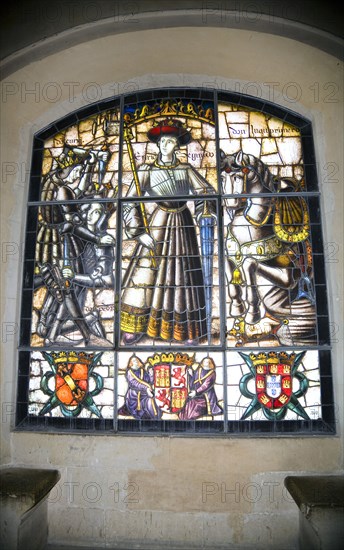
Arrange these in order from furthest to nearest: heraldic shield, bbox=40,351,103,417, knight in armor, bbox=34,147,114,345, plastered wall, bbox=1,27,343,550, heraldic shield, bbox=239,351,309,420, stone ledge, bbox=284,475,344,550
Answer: knight in armor, bbox=34,147,114,345
heraldic shield, bbox=40,351,103,417
heraldic shield, bbox=239,351,309,420
plastered wall, bbox=1,27,343,550
stone ledge, bbox=284,475,344,550

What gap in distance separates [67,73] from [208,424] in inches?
129

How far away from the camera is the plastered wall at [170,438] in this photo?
295 cm

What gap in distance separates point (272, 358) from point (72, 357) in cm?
163

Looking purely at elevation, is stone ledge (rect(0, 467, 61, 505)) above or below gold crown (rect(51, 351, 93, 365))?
below

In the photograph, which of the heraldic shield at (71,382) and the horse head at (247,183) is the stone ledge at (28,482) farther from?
the horse head at (247,183)

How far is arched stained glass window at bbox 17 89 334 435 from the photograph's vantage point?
3146mm

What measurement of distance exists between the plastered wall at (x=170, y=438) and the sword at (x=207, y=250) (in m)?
0.94

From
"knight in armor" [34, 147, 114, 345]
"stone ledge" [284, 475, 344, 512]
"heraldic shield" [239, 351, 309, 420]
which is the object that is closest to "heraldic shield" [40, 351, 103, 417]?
"knight in armor" [34, 147, 114, 345]

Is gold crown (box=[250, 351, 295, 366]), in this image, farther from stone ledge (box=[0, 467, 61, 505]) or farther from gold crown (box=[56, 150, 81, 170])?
gold crown (box=[56, 150, 81, 170])

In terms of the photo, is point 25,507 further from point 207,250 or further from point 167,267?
point 207,250

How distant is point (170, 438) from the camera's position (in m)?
3.05

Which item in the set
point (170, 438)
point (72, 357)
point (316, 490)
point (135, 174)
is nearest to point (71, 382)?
point (72, 357)

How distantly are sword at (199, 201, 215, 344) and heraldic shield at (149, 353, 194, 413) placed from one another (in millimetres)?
375

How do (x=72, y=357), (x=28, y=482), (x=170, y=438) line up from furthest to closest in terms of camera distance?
(x=72, y=357) → (x=170, y=438) → (x=28, y=482)
